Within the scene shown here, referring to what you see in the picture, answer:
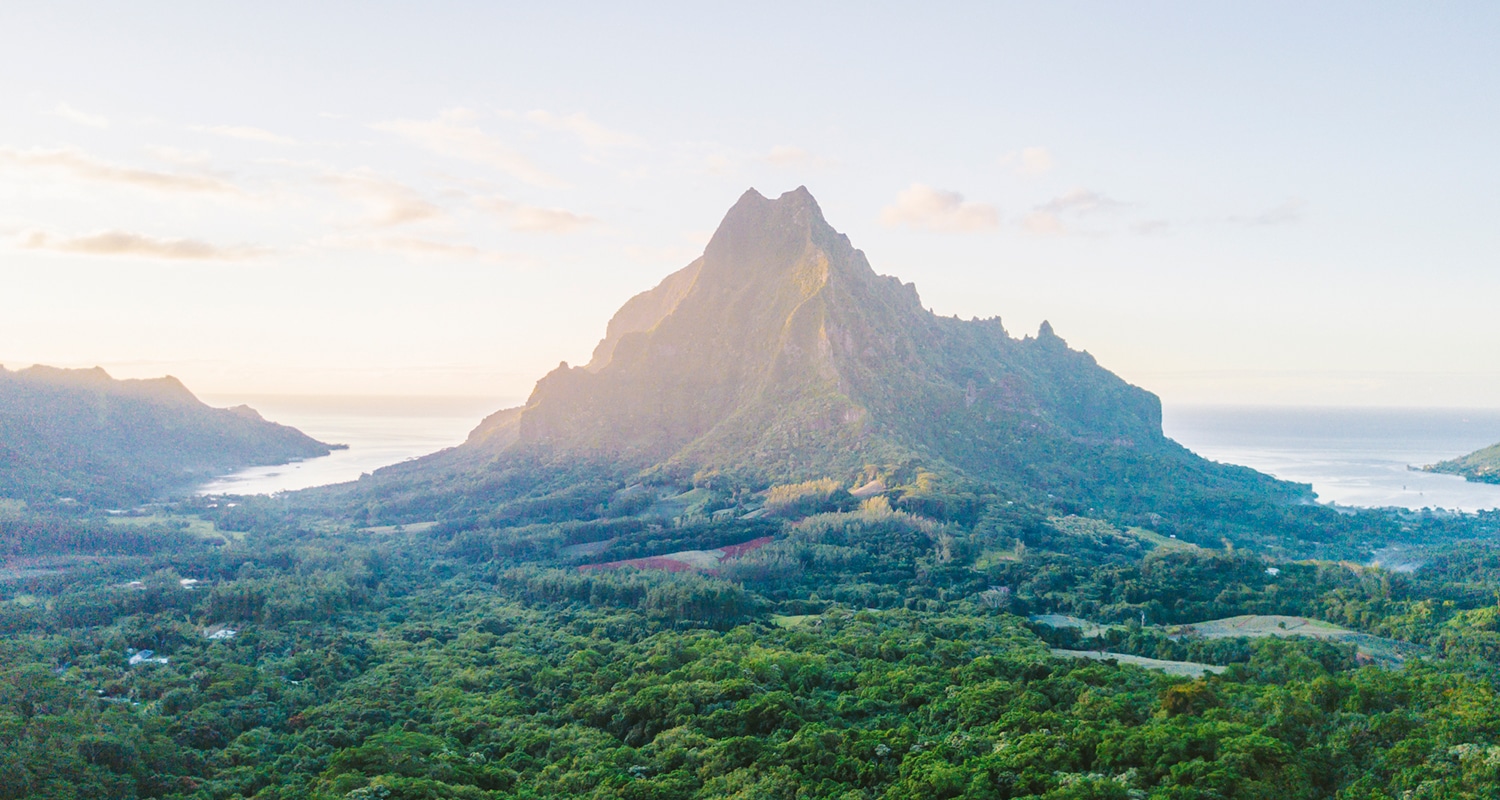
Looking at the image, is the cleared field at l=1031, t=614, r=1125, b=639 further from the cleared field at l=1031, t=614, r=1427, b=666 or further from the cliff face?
the cliff face

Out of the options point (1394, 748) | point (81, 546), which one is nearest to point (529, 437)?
point (81, 546)

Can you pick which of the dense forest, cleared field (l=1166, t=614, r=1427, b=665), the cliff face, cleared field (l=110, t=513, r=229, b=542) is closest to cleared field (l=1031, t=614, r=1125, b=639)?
the dense forest

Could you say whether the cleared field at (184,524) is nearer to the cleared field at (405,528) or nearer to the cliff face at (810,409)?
the cleared field at (405,528)

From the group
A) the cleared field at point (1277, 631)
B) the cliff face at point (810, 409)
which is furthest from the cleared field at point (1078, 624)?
the cliff face at point (810, 409)

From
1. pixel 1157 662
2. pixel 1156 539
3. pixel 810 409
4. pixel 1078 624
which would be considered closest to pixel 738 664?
pixel 1157 662

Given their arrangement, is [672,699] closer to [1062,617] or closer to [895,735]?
[895,735]

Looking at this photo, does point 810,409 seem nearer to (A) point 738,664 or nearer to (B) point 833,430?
(B) point 833,430
